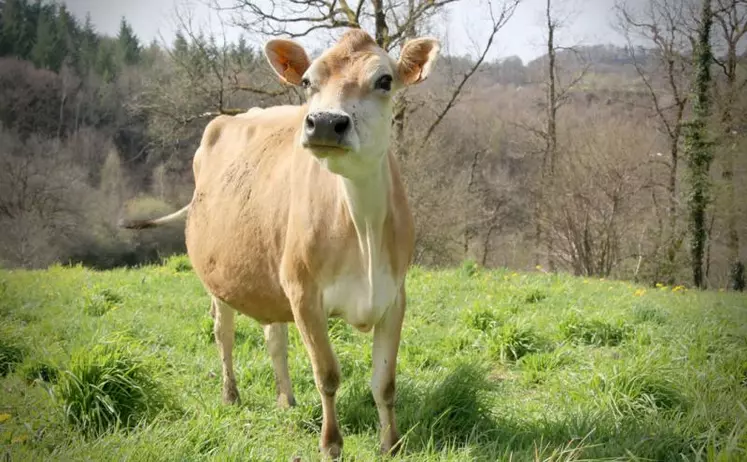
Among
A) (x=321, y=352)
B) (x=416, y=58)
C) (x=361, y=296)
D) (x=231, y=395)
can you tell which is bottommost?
(x=231, y=395)

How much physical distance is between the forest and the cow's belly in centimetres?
230

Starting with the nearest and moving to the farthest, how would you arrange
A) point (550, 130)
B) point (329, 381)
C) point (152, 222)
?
point (329, 381)
point (152, 222)
point (550, 130)

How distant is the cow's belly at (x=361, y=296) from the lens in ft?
10.4

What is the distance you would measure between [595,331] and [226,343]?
11.3 feet

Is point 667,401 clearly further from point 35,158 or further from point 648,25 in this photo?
point 35,158

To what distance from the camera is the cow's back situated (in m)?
3.75

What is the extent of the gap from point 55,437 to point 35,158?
13.9 feet

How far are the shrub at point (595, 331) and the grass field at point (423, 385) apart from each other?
0.01m

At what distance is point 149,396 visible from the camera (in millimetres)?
3408

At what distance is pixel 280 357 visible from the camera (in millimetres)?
4340

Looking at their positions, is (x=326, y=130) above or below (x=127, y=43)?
below

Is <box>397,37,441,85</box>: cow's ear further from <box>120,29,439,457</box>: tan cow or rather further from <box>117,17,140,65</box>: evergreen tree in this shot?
<box>117,17,140,65</box>: evergreen tree

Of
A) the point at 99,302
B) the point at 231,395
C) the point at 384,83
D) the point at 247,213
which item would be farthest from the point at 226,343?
the point at 99,302

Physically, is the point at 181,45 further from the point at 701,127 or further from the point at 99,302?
the point at 701,127
